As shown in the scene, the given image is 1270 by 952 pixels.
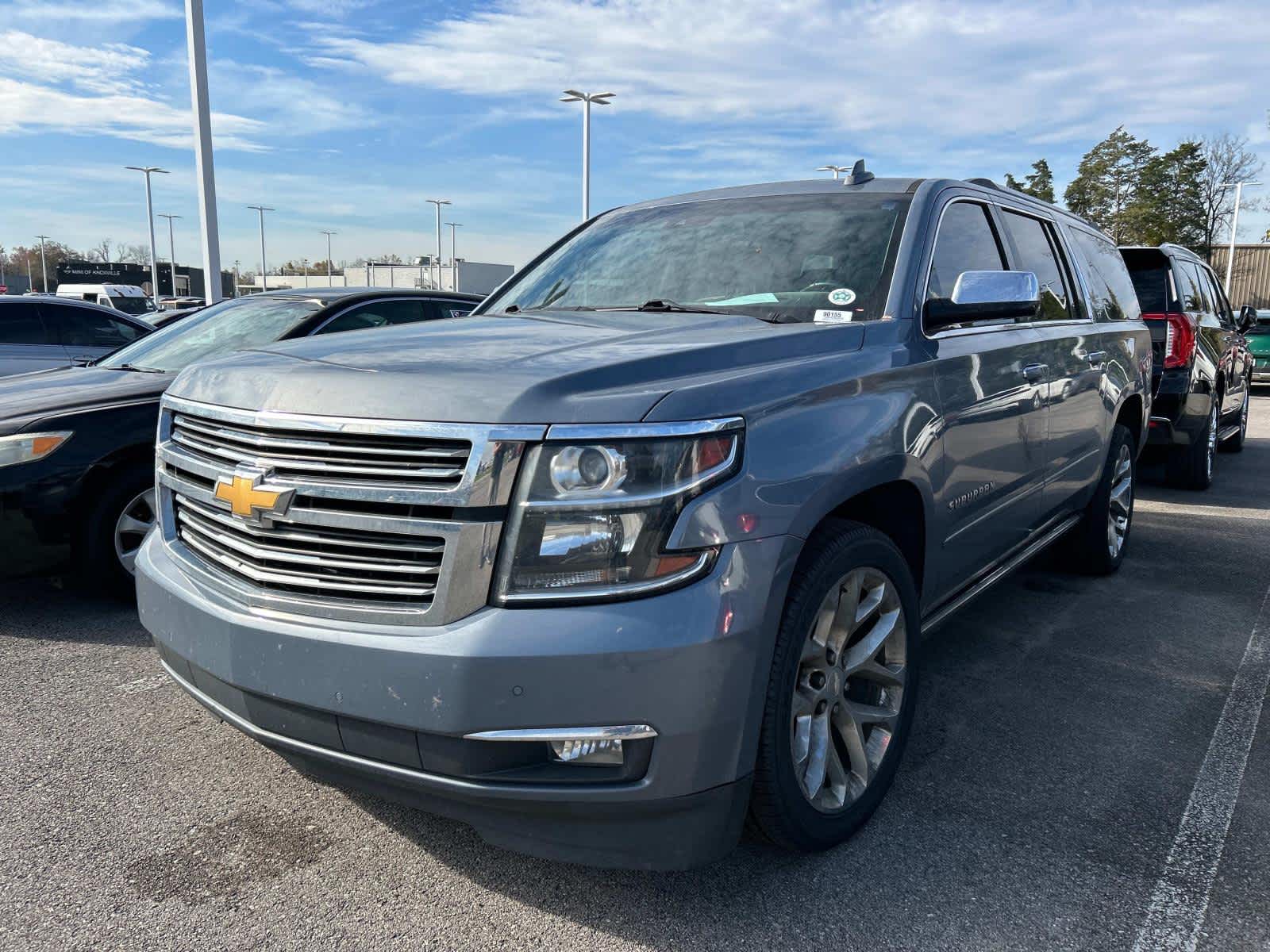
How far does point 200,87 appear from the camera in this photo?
602 inches

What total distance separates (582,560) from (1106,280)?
14.5 feet

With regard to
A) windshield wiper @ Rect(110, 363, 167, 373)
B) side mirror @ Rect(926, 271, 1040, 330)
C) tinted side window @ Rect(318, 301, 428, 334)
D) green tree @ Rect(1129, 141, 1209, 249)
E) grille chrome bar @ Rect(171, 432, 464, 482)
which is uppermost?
green tree @ Rect(1129, 141, 1209, 249)

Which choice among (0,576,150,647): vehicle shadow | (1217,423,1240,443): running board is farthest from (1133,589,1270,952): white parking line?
(1217,423,1240,443): running board

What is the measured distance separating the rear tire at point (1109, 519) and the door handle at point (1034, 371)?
1.42m

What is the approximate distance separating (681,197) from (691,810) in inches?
108

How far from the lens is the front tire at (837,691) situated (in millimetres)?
2260

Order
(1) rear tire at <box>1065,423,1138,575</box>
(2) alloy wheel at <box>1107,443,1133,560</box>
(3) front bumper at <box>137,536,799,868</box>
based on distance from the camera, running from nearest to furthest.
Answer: (3) front bumper at <box>137,536,799,868</box>
(1) rear tire at <box>1065,423,1138,575</box>
(2) alloy wheel at <box>1107,443,1133,560</box>

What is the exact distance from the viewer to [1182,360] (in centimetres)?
756

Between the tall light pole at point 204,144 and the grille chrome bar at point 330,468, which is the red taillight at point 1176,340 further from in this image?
the tall light pole at point 204,144

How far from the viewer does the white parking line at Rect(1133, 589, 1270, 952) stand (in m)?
2.31

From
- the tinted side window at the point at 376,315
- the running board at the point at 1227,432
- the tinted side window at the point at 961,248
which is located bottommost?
the running board at the point at 1227,432

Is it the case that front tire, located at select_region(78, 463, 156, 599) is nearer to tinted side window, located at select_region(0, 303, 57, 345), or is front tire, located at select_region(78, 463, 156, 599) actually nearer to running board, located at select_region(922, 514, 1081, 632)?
running board, located at select_region(922, 514, 1081, 632)

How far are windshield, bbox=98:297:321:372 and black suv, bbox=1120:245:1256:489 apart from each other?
5.96m

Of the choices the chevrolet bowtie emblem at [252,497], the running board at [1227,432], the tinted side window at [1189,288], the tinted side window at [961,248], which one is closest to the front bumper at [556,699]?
the chevrolet bowtie emblem at [252,497]
